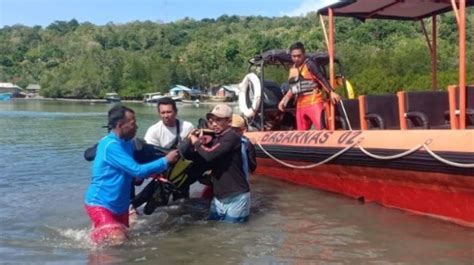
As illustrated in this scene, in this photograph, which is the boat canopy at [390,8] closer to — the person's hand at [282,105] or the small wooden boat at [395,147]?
the small wooden boat at [395,147]

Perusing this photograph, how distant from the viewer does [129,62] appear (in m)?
119

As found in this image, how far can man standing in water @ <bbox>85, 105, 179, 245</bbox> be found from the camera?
6.26 meters

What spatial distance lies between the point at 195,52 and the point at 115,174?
109m

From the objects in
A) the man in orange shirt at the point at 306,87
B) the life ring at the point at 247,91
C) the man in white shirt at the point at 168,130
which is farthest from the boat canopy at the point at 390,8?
the man in white shirt at the point at 168,130

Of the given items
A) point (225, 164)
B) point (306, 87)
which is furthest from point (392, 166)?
point (306, 87)

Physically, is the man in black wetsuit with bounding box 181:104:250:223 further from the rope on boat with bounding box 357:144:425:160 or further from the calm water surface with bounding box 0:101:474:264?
the rope on boat with bounding box 357:144:425:160

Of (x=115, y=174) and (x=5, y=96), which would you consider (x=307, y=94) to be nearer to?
(x=115, y=174)

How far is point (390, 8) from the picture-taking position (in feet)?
33.1

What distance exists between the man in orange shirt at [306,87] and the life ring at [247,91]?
45.7 inches

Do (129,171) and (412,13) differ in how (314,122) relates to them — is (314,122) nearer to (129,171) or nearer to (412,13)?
(412,13)

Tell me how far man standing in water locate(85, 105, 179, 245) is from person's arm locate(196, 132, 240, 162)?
0.46 metres

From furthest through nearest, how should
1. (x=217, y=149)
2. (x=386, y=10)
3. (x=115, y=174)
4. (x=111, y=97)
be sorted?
(x=111, y=97), (x=386, y=10), (x=217, y=149), (x=115, y=174)

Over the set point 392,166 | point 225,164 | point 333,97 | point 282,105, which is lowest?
point 392,166

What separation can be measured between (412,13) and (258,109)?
2.88 m
